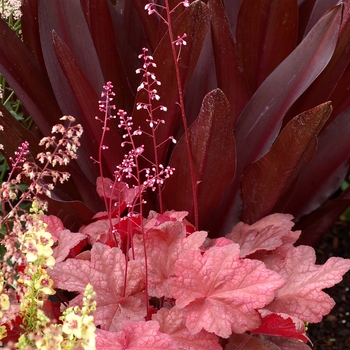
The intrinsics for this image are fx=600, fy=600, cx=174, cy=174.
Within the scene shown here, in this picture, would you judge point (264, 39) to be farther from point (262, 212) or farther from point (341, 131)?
point (262, 212)

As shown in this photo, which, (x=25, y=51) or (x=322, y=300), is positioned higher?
(x=25, y=51)

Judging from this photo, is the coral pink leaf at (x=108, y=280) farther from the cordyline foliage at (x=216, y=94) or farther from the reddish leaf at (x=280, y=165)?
the reddish leaf at (x=280, y=165)

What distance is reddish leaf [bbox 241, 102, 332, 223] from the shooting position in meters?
1.34

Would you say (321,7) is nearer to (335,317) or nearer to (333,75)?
(333,75)

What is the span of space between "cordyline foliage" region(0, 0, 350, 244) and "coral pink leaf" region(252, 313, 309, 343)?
467 mm

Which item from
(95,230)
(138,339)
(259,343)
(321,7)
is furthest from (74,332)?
(321,7)

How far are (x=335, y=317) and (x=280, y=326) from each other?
1085 millimetres

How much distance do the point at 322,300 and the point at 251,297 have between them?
0.56 feet

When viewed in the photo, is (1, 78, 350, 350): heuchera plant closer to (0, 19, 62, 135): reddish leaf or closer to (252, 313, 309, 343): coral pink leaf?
(252, 313, 309, 343): coral pink leaf

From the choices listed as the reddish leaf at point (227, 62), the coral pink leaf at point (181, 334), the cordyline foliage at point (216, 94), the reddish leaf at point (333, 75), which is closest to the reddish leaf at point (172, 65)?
the cordyline foliage at point (216, 94)

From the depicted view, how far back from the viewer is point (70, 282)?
3.59 feet

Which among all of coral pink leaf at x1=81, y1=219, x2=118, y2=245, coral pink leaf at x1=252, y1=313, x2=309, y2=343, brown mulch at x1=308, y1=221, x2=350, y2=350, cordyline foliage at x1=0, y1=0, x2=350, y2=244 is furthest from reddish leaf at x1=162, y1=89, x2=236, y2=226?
brown mulch at x1=308, y1=221, x2=350, y2=350

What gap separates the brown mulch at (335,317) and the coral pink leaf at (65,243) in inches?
41.5

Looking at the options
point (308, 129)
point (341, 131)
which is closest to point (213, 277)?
point (308, 129)
